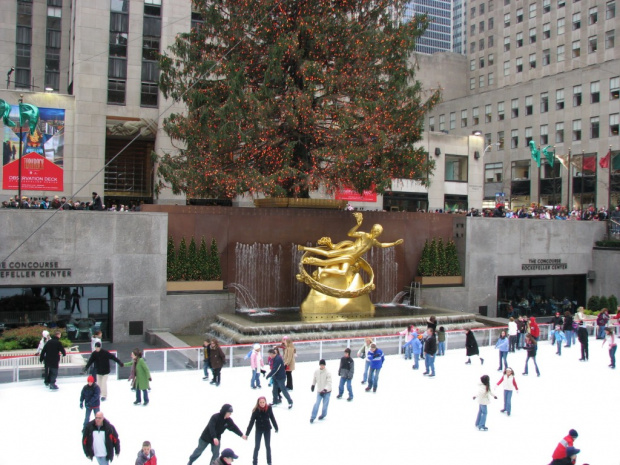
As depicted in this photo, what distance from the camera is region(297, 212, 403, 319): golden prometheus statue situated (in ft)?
72.3

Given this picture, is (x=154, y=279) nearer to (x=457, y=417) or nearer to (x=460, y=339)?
(x=460, y=339)

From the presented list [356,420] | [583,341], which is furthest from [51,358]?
[583,341]

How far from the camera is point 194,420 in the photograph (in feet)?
40.3

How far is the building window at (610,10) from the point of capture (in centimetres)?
6014

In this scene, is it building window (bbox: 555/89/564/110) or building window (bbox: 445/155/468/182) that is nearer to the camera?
building window (bbox: 445/155/468/182)

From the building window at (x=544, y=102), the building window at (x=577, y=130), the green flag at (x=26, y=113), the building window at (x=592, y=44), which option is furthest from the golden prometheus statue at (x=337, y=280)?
the building window at (x=592, y=44)

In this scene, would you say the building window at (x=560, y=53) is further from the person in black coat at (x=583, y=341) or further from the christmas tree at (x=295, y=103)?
the person in black coat at (x=583, y=341)

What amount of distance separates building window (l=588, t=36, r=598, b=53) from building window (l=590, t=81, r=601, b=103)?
35.4 ft

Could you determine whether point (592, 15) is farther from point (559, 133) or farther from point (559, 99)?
point (559, 133)

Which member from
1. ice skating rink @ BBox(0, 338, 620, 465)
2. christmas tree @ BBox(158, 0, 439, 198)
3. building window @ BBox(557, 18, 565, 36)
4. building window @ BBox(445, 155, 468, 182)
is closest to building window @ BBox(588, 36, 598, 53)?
building window @ BBox(557, 18, 565, 36)

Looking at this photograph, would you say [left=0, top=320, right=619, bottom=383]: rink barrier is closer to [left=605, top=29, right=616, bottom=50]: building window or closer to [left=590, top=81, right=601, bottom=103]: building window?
[left=590, top=81, right=601, bottom=103]: building window

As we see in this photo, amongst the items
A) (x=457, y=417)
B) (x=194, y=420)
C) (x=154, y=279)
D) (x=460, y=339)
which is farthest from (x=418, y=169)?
(x=194, y=420)

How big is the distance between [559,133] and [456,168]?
18.3 metres

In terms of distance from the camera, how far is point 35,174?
1325 inches
